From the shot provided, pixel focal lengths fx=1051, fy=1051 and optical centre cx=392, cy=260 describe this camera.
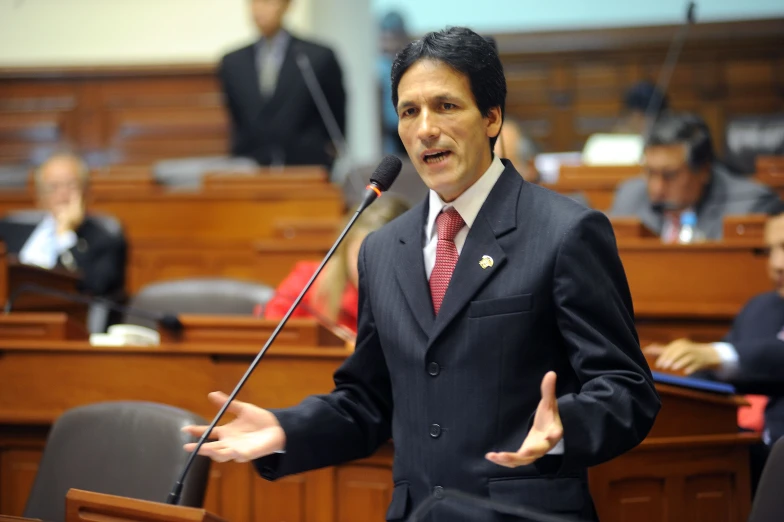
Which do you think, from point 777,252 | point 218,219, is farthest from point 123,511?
point 218,219

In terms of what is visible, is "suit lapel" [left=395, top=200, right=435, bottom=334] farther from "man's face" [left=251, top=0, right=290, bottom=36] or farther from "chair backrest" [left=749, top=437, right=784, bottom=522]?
"man's face" [left=251, top=0, right=290, bottom=36]

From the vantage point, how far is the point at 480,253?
5.20ft

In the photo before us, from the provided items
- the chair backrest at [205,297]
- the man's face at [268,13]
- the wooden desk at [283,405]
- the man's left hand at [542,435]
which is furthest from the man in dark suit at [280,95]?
the man's left hand at [542,435]

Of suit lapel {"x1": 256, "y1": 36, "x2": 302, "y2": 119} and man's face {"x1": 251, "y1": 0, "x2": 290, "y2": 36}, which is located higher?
man's face {"x1": 251, "y1": 0, "x2": 290, "y2": 36}

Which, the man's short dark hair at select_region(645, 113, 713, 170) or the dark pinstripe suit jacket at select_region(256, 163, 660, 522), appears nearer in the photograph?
the dark pinstripe suit jacket at select_region(256, 163, 660, 522)

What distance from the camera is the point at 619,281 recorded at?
5.07 ft

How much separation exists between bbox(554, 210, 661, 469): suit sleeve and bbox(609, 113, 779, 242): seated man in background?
95.8 inches

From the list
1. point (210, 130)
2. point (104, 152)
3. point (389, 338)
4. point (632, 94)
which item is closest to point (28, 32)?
point (104, 152)

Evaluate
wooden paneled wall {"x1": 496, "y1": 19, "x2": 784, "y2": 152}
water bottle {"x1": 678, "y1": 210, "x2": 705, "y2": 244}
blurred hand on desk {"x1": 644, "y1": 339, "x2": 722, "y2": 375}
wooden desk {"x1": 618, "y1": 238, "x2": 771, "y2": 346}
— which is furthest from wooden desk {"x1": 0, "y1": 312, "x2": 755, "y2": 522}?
wooden paneled wall {"x1": 496, "y1": 19, "x2": 784, "y2": 152}

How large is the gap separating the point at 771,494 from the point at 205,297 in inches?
91.4

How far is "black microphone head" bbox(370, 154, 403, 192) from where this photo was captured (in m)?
1.75

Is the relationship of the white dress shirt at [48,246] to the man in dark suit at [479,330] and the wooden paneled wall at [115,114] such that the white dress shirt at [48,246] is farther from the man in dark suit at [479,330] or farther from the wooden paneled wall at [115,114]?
the man in dark suit at [479,330]

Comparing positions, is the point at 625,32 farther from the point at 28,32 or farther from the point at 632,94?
the point at 28,32

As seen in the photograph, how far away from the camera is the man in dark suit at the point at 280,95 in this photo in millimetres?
5363
